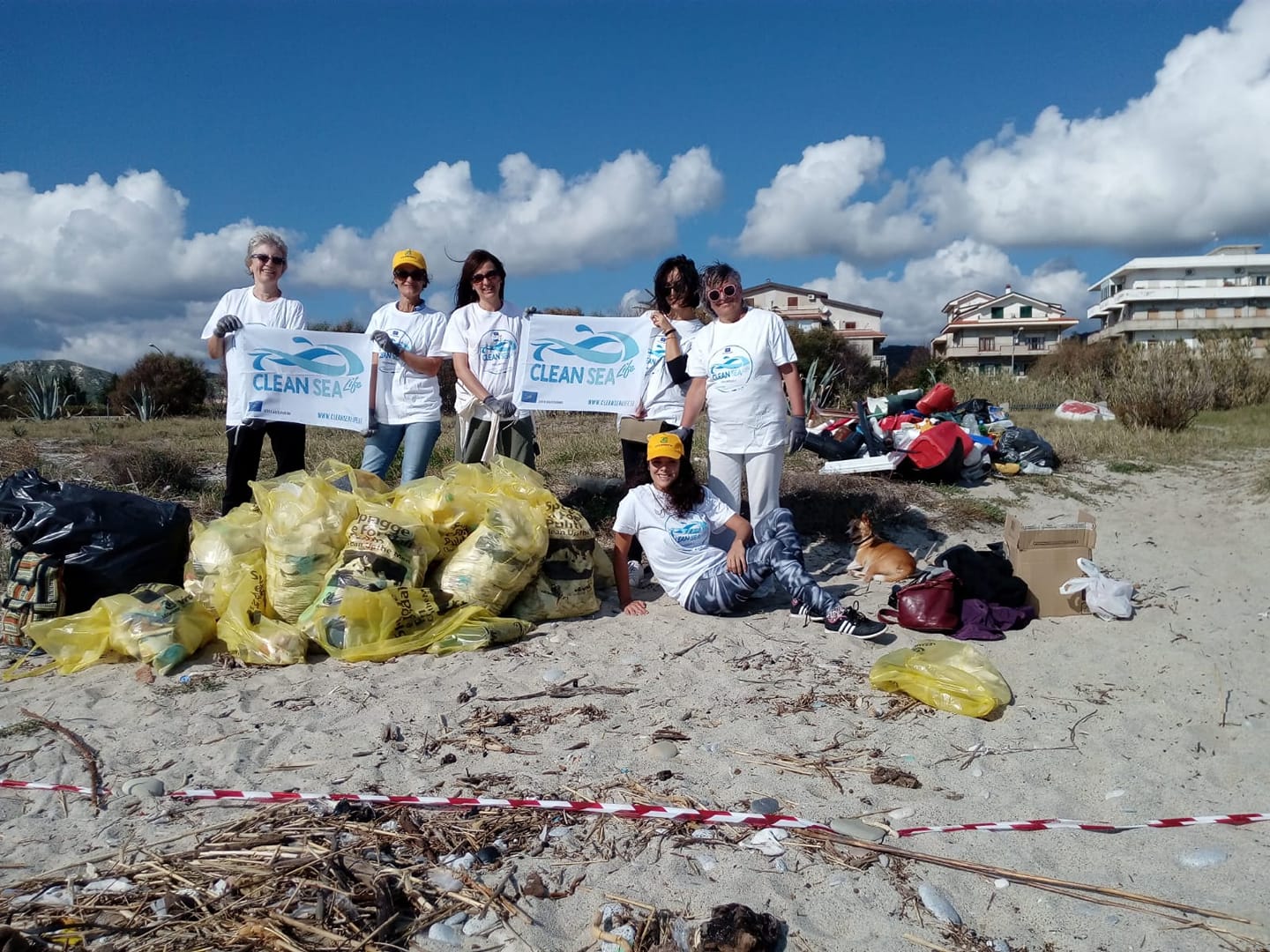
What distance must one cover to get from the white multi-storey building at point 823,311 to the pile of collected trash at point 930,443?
158 feet

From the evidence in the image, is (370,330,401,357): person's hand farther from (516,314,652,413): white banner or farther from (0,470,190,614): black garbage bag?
(0,470,190,614): black garbage bag

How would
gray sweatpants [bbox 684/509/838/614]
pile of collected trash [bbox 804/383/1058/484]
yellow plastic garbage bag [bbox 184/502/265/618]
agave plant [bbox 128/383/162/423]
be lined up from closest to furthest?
yellow plastic garbage bag [bbox 184/502/265/618] < gray sweatpants [bbox 684/509/838/614] < pile of collected trash [bbox 804/383/1058/484] < agave plant [bbox 128/383/162/423]

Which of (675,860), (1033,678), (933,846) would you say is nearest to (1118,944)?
(933,846)

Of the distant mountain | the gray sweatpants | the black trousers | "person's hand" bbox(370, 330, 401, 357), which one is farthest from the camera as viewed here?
the distant mountain

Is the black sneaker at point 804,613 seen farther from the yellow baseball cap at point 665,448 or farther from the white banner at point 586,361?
the white banner at point 586,361

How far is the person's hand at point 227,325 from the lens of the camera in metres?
5.16

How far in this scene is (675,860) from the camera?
254cm

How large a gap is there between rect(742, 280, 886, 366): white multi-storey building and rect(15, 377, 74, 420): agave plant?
147 ft

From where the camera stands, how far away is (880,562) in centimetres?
567

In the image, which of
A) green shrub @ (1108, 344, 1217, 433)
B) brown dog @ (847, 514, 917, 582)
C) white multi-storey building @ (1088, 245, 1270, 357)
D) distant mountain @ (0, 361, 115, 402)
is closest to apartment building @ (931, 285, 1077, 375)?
white multi-storey building @ (1088, 245, 1270, 357)

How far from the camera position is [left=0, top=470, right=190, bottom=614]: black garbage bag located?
4344 mm

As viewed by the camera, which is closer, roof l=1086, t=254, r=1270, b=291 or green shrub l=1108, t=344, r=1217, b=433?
green shrub l=1108, t=344, r=1217, b=433

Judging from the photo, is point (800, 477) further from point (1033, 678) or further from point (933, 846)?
point (933, 846)

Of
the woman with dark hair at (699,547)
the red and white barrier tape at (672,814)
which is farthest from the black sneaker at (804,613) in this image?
the red and white barrier tape at (672,814)
